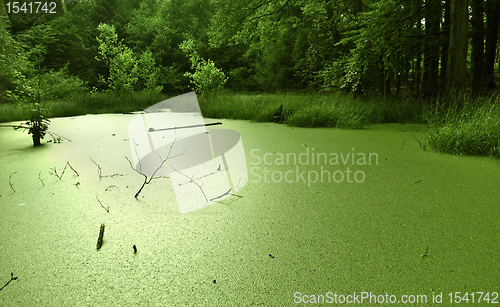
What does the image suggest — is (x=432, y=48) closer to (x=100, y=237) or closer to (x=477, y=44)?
(x=477, y=44)

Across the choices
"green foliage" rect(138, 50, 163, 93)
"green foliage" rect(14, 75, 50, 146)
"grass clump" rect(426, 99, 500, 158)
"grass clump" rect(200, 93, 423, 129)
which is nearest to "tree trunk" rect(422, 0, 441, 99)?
"grass clump" rect(200, 93, 423, 129)

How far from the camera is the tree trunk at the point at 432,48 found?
4.84m

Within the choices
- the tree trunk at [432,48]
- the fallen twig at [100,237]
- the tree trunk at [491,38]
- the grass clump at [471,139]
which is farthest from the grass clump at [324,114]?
the tree trunk at [491,38]

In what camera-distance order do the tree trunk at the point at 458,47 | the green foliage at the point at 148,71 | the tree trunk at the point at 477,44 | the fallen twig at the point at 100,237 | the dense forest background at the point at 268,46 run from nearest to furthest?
the fallen twig at the point at 100,237
the tree trunk at the point at 458,47
the dense forest background at the point at 268,46
the tree trunk at the point at 477,44
the green foliage at the point at 148,71

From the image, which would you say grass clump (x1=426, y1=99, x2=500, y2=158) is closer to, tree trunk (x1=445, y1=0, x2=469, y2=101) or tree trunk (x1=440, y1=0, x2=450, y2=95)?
tree trunk (x1=445, y1=0, x2=469, y2=101)

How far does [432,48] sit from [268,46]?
731 centimetres

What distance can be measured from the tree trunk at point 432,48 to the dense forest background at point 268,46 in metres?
0.02

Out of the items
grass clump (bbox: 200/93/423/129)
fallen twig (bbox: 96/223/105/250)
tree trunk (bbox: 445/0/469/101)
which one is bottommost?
fallen twig (bbox: 96/223/105/250)

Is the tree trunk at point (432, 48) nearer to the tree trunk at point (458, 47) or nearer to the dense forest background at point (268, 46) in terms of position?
the dense forest background at point (268, 46)

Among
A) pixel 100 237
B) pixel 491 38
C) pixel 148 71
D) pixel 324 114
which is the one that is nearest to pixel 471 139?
pixel 324 114

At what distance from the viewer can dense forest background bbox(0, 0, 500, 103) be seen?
4.48m

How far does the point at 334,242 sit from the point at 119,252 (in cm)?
63

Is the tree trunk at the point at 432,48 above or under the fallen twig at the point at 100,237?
above

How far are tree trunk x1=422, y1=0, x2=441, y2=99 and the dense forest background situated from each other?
0.08 ft
